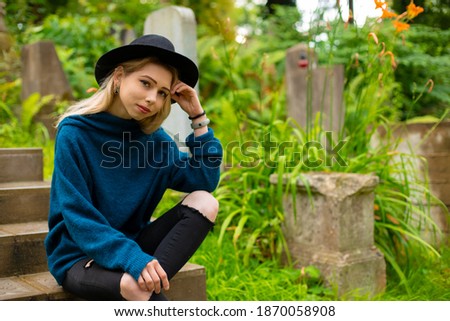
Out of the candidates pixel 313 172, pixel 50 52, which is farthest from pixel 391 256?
pixel 50 52

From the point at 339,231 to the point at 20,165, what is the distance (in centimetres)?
200

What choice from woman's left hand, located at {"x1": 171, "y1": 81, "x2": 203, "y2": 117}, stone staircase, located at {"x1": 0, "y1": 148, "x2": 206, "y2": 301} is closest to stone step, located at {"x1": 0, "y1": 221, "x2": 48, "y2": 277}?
stone staircase, located at {"x1": 0, "y1": 148, "x2": 206, "y2": 301}

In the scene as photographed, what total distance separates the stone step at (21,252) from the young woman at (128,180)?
1.50 feet

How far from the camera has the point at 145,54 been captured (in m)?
2.18

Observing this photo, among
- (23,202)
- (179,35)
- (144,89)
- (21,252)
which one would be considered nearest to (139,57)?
(144,89)

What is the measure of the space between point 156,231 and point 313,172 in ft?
4.92

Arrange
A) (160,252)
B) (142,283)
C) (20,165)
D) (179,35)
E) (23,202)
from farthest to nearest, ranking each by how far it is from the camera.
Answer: (179,35) < (20,165) < (23,202) < (160,252) < (142,283)

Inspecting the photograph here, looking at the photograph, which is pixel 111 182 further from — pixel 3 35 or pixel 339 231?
pixel 3 35

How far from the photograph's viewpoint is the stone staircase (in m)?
2.38

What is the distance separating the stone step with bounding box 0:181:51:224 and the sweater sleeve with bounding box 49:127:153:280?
0.95 m

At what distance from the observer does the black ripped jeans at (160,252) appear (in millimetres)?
2035

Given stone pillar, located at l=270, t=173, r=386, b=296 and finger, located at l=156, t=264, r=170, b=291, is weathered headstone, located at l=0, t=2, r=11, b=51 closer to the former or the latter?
stone pillar, located at l=270, t=173, r=386, b=296
